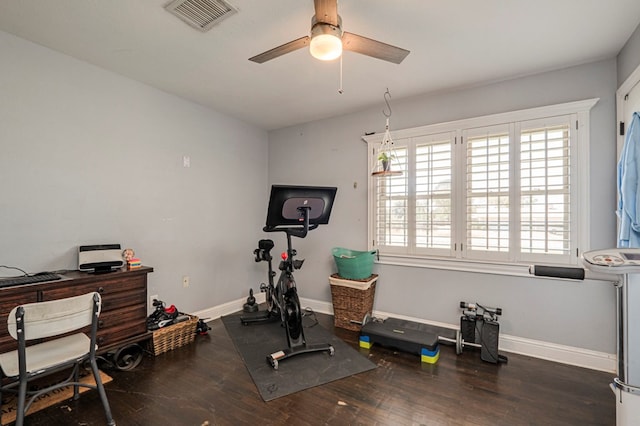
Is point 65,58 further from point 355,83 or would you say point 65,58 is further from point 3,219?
point 355,83

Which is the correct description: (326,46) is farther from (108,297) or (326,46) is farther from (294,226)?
(108,297)

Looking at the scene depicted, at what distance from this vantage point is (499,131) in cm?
306

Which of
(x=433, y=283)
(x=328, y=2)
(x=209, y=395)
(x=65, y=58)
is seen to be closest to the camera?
(x=328, y=2)

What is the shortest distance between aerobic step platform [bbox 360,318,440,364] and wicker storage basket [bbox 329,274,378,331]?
0.23m

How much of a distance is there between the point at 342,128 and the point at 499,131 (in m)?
1.91

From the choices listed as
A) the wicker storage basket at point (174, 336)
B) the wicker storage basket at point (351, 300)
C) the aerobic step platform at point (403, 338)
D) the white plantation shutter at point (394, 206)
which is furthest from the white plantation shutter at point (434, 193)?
the wicker storage basket at point (174, 336)

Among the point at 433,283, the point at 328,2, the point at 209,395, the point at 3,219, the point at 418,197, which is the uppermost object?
the point at 328,2

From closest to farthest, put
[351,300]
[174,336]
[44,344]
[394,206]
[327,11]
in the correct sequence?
1. [327,11]
2. [44,344]
3. [174,336]
4. [351,300]
5. [394,206]

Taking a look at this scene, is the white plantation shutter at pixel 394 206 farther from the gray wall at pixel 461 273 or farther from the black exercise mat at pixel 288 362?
the black exercise mat at pixel 288 362

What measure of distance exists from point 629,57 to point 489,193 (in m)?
1.46

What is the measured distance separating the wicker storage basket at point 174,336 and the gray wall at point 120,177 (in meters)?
0.50

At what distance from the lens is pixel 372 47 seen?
187 centimetres

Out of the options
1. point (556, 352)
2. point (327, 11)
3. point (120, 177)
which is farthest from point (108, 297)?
point (556, 352)

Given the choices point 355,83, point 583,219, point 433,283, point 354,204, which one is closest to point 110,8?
point 355,83
